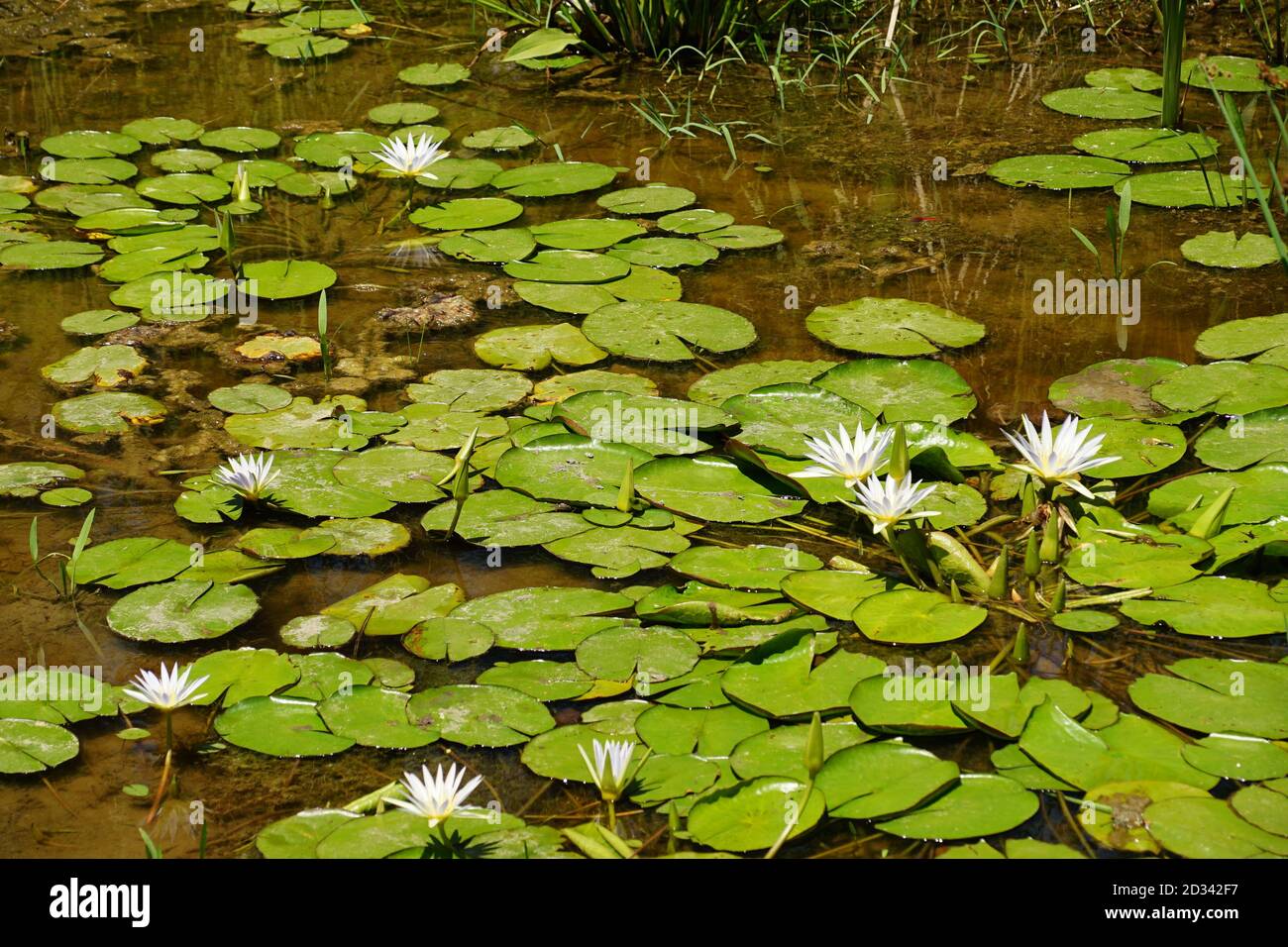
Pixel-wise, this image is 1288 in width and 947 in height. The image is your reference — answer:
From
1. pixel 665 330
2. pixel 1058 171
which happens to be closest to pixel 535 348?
pixel 665 330

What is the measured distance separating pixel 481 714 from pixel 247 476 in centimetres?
80

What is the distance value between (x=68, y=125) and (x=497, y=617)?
10.5 ft

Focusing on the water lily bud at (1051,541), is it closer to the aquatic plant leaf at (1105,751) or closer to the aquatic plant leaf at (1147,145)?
the aquatic plant leaf at (1105,751)

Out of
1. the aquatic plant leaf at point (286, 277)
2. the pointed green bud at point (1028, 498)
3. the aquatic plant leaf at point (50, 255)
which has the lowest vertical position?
the pointed green bud at point (1028, 498)

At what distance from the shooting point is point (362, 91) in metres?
4.80

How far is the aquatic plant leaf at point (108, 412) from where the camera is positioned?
284cm

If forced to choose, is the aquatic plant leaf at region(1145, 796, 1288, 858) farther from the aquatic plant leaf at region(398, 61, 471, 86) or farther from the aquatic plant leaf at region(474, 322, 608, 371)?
the aquatic plant leaf at region(398, 61, 471, 86)

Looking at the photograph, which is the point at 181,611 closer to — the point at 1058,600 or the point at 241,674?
the point at 241,674

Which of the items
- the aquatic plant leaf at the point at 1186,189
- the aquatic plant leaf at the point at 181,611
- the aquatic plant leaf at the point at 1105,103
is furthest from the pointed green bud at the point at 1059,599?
the aquatic plant leaf at the point at 1105,103

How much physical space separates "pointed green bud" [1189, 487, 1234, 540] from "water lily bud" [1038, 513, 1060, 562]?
0.90ft

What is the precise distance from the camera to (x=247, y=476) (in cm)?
250

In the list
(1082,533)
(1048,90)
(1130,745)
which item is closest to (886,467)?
(1082,533)

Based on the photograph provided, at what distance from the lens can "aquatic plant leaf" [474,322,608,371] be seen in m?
3.08

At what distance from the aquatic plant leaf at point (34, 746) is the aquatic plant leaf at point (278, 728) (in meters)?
0.23
